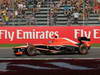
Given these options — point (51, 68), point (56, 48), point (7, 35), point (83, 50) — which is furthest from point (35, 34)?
point (51, 68)

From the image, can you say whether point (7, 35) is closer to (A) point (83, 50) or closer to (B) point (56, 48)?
(B) point (56, 48)

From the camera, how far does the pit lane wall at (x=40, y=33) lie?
17.2 m

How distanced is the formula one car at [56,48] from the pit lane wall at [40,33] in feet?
12.6

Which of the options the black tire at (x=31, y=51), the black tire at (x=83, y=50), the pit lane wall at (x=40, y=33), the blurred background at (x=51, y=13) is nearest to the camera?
the black tire at (x=31, y=51)

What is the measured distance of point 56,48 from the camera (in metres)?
13.3

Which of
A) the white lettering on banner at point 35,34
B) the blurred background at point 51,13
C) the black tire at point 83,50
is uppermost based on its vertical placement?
the blurred background at point 51,13

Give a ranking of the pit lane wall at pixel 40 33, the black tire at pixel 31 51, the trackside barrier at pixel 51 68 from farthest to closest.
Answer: the pit lane wall at pixel 40 33
the black tire at pixel 31 51
the trackside barrier at pixel 51 68

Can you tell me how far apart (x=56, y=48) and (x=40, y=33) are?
4134mm

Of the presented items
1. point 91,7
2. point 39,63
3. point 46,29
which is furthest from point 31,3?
point 39,63

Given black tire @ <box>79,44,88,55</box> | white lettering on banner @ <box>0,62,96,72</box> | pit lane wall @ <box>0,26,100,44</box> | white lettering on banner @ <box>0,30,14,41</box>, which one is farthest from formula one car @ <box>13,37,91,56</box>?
white lettering on banner @ <box>0,62,96,72</box>

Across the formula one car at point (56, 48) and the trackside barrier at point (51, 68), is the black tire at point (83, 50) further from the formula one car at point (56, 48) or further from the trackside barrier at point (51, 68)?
the trackside barrier at point (51, 68)

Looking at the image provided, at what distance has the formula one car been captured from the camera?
13.0 metres

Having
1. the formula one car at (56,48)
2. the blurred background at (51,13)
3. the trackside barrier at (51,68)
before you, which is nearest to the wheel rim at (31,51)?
the formula one car at (56,48)

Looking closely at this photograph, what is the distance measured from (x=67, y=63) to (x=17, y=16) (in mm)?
13700
